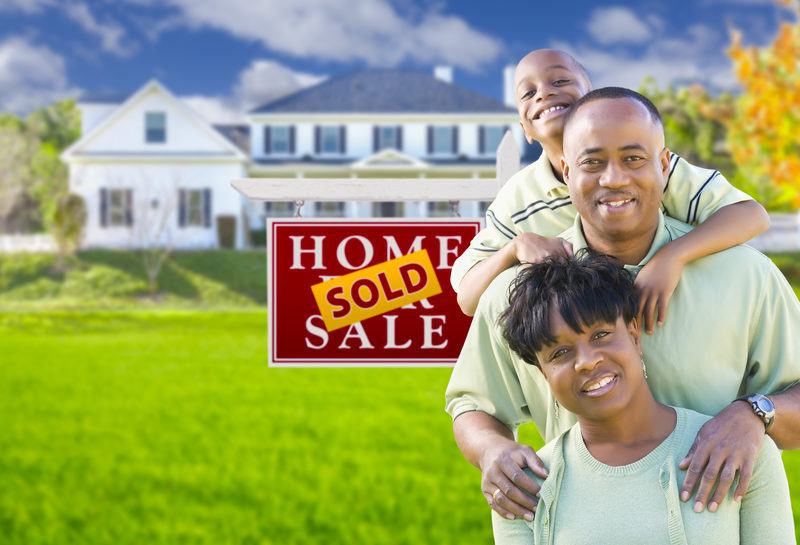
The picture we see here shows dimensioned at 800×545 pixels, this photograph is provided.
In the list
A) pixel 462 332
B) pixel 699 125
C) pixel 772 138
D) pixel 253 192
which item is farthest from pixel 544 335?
pixel 699 125

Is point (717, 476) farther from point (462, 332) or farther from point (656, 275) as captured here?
point (462, 332)

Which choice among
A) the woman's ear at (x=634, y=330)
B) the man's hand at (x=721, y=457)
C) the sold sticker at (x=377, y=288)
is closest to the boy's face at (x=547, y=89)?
the woman's ear at (x=634, y=330)

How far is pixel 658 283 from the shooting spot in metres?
2.32

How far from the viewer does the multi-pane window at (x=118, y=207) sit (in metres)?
28.9

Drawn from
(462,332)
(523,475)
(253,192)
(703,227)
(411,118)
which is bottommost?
(523,475)

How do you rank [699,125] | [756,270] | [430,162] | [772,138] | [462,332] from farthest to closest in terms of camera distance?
[699,125]
[430,162]
[772,138]
[462,332]
[756,270]

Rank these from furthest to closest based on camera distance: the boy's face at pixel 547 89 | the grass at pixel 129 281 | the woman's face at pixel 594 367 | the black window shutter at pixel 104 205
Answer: the black window shutter at pixel 104 205 < the grass at pixel 129 281 < the boy's face at pixel 547 89 < the woman's face at pixel 594 367

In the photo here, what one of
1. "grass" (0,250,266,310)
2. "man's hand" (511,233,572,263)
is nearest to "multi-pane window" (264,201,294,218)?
"grass" (0,250,266,310)

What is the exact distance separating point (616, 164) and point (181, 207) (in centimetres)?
2737

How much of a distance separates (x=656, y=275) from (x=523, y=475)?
1.92 feet

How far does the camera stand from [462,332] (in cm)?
376

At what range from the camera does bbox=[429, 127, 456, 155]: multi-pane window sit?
30.0 meters

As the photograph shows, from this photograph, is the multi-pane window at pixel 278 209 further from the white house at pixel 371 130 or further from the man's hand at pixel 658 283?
the man's hand at pixel 658 283

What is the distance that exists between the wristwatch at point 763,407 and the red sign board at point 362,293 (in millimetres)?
1524
